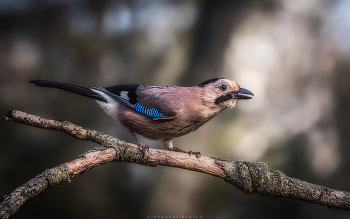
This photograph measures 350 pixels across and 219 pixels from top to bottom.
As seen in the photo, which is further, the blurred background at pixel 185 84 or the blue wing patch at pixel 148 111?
the blurred background at pixel 185 84

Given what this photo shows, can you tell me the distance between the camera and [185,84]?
10.9ft

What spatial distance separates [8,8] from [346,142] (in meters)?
4.12

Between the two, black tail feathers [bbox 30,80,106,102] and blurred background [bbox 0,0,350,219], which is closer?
black tail feathers [bbox 30,80,106,102]

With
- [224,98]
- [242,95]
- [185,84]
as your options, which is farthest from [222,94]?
[185,84]

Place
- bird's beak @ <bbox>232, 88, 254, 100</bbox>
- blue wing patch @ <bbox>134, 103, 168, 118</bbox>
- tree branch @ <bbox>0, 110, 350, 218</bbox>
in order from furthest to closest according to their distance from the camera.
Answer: blue wing patch @ <bbox>134, 103, 168, 118</bbox> → bird's beak @ <bbox>232, 88, 254, 100</bbox> → tree branch @ <bbox>0, 110, 350, 218</bbox>

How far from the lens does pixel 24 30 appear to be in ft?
9.78

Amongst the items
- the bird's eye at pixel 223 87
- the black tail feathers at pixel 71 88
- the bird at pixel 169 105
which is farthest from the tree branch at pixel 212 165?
the bird's eye at pixel 223 87

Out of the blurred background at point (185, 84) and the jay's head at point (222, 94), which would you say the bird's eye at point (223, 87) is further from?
the blurred background at point (185, 84)

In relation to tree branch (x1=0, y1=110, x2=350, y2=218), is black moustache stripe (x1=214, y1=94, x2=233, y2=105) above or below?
above

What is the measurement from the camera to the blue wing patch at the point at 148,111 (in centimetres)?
234

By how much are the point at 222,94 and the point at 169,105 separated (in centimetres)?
46

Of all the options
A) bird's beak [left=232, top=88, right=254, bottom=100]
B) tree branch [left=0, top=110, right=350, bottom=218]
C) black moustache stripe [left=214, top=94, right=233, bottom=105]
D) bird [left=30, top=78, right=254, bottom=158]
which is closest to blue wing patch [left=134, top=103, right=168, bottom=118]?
bird [left=30, top=78, right=254, bottom=158]

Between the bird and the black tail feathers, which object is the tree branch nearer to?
the bird

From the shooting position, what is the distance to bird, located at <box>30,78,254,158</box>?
2.31m
